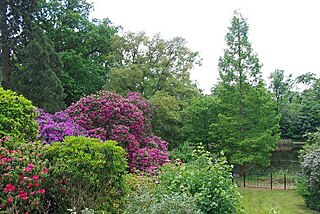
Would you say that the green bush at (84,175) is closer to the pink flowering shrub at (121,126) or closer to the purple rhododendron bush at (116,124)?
the purple rhododendron bush at (116,124)

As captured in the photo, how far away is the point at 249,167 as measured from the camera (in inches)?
617

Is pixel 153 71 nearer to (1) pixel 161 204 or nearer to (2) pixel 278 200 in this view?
(2) pixel 278 200

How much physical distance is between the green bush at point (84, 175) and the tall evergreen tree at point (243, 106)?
34.0 ft

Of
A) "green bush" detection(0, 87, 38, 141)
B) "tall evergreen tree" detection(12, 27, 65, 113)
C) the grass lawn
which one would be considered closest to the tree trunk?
"tall evergreen tree" detection(12, 27, 65, 113)

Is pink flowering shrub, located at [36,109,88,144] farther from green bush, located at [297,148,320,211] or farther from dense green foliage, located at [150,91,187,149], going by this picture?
green bush, located at [297,148,320,211]

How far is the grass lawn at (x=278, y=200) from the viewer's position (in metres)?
9.59

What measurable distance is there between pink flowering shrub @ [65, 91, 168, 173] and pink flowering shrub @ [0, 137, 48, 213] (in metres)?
3.18

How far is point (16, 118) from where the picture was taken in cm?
491

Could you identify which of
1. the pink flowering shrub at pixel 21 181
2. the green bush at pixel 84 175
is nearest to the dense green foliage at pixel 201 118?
the green bush at pixel 84 175

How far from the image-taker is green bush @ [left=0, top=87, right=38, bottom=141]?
4758 millimetres

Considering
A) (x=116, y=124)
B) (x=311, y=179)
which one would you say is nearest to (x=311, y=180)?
(x=311, y=179)

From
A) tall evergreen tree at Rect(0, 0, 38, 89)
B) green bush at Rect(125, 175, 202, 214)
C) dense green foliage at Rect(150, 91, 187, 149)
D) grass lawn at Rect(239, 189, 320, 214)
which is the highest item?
tall evergreen tree at Rect(0, 0, 38, 89)

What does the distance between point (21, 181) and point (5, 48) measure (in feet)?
36.7

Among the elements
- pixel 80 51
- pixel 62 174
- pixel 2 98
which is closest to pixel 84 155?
pixel 62 174
